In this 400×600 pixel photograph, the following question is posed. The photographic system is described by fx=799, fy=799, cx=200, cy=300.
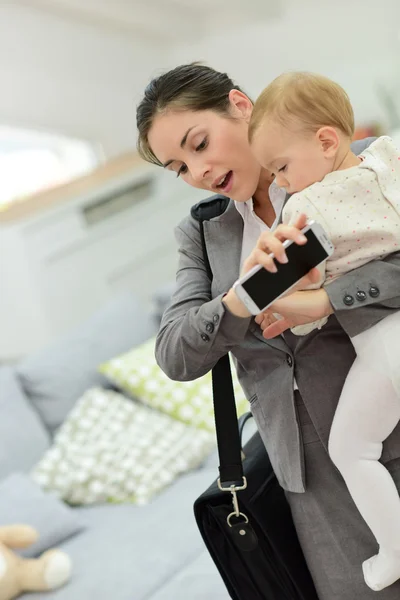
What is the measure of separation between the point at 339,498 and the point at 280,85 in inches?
25.5

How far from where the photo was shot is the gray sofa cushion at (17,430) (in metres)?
2.82

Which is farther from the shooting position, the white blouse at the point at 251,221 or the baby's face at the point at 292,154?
the white blouse at the point at 251,221

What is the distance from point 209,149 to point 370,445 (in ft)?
1.69

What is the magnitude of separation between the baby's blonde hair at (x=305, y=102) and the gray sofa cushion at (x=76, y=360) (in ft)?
7.10

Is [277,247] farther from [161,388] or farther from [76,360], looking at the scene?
[76,360]

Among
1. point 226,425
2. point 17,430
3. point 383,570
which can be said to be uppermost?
point 226,425

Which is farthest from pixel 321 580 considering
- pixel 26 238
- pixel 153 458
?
pixel 26 238

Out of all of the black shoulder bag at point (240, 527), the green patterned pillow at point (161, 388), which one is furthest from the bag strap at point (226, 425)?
the green patterned pillow at point (161, 388)

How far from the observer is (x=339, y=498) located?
50.3 inches

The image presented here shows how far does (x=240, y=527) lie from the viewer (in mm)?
1310

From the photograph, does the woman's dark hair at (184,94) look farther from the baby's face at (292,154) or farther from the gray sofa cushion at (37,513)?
the gray sofa cushion at (37,513)

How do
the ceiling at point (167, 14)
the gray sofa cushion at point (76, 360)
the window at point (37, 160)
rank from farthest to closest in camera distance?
the window at point (37, 160) < the ceiling at point (167, 14) < the gray sofa cushion at point (76, 360)

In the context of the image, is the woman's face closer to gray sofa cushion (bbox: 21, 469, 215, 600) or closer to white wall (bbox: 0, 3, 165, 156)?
gray sofa cushion (bbox: 21, 469, 215, 600)

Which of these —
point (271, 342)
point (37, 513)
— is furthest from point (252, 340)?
point (37, 513)
